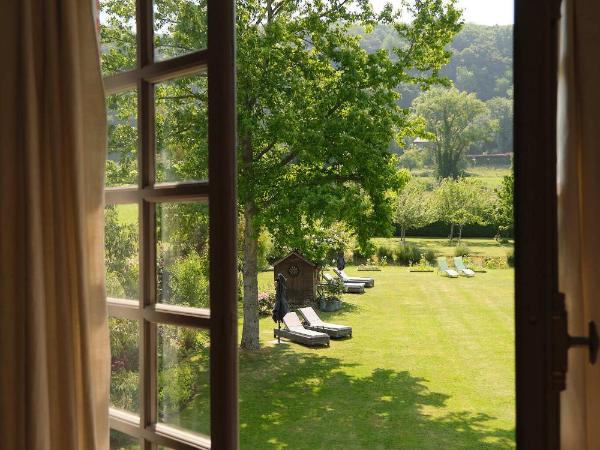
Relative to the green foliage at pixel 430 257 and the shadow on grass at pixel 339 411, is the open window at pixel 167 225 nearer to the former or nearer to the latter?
the shadow on grass at pixel 339 411

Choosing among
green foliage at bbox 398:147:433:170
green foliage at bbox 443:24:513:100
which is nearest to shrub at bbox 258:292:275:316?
green foliage at bbox 398:147:433:170

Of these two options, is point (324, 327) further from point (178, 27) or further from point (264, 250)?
point (178, 27)

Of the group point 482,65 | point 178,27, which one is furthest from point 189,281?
point 482,65

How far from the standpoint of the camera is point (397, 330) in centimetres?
880

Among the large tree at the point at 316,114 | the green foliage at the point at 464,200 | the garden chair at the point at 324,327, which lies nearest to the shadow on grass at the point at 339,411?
the garden chair at the point at 324,327

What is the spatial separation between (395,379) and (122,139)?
6.80 m

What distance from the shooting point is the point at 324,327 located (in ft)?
26.3

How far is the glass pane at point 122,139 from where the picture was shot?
1.04 metres

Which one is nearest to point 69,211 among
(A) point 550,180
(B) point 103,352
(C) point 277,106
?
(B) point 103,352

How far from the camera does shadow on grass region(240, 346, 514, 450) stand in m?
5.75

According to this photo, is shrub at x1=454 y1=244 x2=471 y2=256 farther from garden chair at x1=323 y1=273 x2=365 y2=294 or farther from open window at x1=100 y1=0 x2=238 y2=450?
open window at x1=100 y1=0 x2=238 y2=450

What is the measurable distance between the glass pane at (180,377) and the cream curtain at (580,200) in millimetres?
583

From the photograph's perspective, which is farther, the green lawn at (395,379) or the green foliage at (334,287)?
→ the green foliage at (334,287)

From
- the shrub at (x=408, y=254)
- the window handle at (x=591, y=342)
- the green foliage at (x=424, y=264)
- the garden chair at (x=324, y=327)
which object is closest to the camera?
the window handle at (x=591, y=342)
